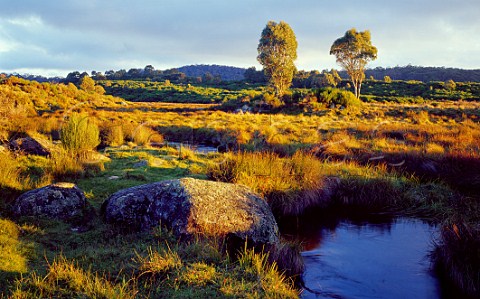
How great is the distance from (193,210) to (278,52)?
46473 mm

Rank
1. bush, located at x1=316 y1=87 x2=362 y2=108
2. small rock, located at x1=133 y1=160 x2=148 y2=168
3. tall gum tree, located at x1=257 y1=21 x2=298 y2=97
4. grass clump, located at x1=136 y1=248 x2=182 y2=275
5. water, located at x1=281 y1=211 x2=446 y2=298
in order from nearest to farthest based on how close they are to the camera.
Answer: grass clump, located at x1=136 y1=248 x2=182 y2=275 → water, located at x1=281 y1=211 x2=446 y2=298 → small rock, located at x1=133 y1=160 x2=148 y2=168 → bush, located at x1=316 y1=87 x2=362 y2=108 → tall gum tree, located at x1=257 y1=21 x2=298 y2=97

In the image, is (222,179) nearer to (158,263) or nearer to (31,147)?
(158,263)

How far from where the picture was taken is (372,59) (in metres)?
54.7

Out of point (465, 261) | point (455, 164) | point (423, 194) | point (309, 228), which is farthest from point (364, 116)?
point (465, 261)

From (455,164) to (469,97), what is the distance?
44.3 metres

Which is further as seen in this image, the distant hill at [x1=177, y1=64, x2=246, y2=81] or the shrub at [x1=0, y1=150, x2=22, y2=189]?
the distant hill at [x1=177, y1=64, x2=246, y2=81]

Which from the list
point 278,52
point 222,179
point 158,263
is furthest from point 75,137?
point 278,52

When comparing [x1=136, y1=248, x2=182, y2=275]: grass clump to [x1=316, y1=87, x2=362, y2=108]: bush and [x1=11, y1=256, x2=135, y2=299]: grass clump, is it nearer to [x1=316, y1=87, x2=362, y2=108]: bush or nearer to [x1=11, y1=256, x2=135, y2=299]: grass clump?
[x1=11, y1=256, x2=135, y2=299]: grass clump

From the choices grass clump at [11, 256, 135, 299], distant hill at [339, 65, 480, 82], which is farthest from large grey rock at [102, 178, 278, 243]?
distant hill at [339, 65, 480, 82]

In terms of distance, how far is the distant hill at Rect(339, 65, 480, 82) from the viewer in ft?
324

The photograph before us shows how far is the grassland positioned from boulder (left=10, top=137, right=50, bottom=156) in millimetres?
493

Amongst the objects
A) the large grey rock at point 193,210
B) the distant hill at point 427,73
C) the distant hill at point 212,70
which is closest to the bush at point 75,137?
the large grey rock at point 193,210

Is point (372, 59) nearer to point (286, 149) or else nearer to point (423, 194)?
point (286, 149)

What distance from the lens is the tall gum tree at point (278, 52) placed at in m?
49.2
